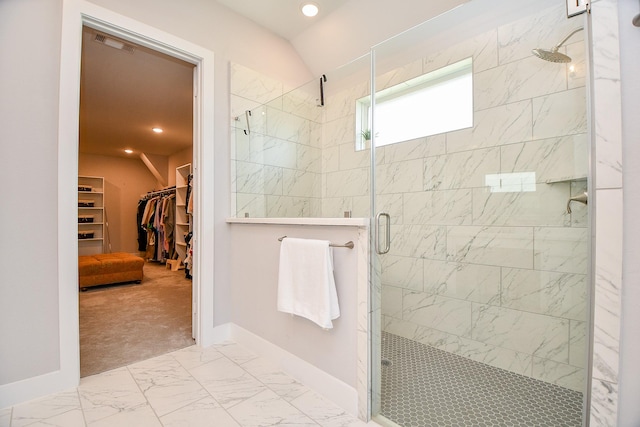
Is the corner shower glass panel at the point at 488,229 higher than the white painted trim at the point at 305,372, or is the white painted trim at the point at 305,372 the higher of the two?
the corner shower glass panel at the point at 488,229

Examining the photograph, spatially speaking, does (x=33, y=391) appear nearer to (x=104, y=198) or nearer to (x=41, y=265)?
(x=41, y=265)

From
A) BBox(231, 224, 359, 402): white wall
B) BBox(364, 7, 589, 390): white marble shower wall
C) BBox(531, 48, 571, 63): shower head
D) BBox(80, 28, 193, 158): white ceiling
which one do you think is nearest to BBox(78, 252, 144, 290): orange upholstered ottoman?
BBox(80, 28, 193, 158): white ceiling

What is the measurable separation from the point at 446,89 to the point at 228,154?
1867mm

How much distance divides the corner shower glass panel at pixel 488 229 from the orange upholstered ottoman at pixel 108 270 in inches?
153

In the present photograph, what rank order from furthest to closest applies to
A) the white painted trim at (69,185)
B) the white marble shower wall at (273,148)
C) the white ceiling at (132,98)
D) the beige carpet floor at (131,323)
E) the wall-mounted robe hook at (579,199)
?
the white ceiling at (132,98), the white marble shower wall at (273,148), the beige carpet floor at (131,323), the white painted trim at (69,185), the wall-mounted robe hook at (579,199)

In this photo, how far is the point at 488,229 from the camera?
6.52 ft

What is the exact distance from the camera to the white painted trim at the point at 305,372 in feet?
4.89

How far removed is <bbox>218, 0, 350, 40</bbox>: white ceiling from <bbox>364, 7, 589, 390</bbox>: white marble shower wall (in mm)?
860

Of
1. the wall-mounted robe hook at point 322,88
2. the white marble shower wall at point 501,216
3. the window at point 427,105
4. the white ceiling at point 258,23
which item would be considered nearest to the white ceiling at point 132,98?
the white ceiling at point 258,23

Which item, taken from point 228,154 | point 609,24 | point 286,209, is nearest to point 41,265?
point 228,154

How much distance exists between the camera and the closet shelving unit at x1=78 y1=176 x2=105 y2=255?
234 inches

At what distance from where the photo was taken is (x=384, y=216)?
1.55 metres

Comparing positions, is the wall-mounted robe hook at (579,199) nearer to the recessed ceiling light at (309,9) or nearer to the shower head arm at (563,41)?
the shower head arm at (563,41)

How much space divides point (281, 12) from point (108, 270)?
400 centimetres
